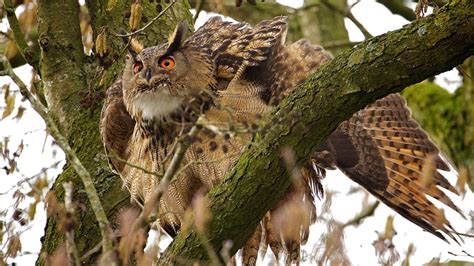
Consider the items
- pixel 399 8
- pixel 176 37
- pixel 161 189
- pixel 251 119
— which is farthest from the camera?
pixel 399 8

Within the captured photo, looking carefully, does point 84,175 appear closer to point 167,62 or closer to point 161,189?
point 161,189

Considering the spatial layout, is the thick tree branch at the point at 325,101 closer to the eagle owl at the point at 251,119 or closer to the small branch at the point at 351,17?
the eagle owl at the point at 251,119

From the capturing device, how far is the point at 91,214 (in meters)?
4.74

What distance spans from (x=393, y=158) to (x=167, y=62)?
1.35 metres

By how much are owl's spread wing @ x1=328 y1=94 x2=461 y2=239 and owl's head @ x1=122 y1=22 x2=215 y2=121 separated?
779 millimetres

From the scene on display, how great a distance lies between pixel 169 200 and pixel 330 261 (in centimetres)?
136

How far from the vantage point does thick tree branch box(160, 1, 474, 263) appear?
3389 mm

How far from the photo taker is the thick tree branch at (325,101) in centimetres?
339

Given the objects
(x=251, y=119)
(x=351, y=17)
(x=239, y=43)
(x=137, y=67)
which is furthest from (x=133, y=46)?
(x=351, y=17)

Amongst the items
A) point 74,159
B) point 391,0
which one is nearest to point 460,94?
point 391,0

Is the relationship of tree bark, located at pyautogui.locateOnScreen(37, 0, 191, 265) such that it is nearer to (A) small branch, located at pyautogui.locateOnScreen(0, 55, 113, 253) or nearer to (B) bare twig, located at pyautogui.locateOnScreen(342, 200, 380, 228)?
(A) small branch, located at pyautogui.locateOnScreen(0, 55, 113, 253)

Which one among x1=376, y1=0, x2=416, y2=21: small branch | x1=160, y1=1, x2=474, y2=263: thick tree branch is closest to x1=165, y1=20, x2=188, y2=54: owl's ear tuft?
x1=160, y1=1, x2=474, y2=263: thick tree branch

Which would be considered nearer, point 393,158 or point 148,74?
point 148,74

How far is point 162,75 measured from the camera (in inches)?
191
